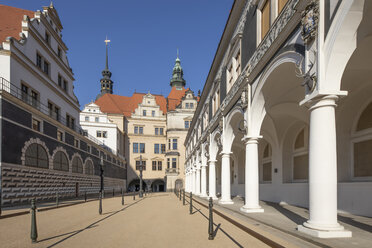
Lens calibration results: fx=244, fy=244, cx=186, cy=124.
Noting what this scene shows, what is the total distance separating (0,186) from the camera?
1480 centimetres

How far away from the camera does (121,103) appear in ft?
199

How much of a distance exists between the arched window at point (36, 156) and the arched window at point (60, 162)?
1.58 m

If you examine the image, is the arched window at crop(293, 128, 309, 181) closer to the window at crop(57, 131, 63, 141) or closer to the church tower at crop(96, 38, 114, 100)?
the window at crop(57, 131, 63, 141)

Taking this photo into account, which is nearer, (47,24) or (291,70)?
(291,70)

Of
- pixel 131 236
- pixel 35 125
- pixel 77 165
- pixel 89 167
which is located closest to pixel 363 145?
pixel 131 236

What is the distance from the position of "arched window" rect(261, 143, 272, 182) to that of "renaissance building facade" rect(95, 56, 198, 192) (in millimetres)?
31828

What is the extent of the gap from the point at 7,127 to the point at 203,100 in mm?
16430

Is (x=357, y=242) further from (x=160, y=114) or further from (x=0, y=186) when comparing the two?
(x=160, y=114)

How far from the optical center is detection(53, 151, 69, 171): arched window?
2225 cm

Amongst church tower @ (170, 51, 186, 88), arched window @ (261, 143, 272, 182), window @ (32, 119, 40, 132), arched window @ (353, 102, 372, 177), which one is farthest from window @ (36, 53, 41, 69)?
church tower @ (170, 51, 186, 88)

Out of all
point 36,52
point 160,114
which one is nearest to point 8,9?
point 36,52

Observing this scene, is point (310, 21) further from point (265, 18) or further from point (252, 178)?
point (252, 178)

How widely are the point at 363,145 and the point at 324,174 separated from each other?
5480 millimetres

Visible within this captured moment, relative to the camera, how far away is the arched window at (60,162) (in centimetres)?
2225
